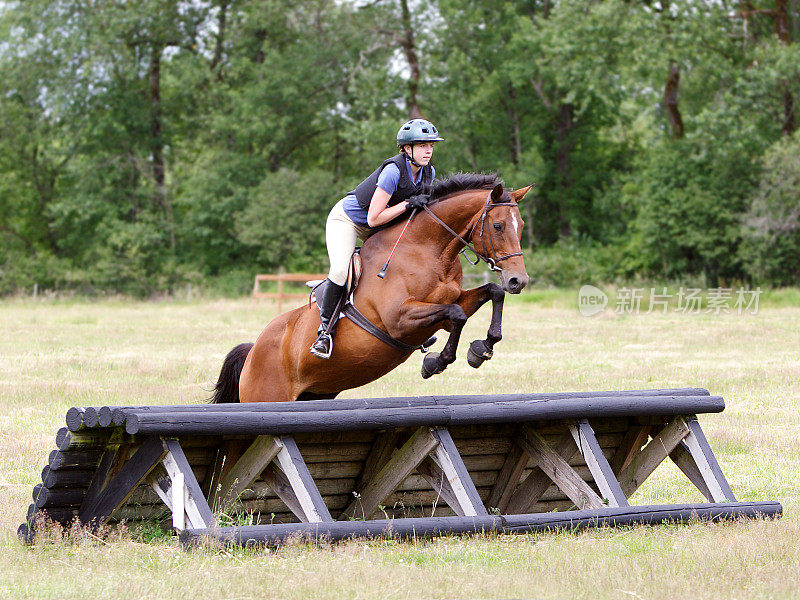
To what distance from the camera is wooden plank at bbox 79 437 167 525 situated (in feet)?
17.2

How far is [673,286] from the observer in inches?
1324

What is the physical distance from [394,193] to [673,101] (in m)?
31.2

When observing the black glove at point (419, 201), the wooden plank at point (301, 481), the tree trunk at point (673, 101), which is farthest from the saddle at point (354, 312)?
the tree trunk at point (673, 101)

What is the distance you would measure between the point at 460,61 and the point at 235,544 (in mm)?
35483

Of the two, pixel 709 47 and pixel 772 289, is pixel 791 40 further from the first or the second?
pixel 772 289

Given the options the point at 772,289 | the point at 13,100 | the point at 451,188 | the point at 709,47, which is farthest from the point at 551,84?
the point at 451,188

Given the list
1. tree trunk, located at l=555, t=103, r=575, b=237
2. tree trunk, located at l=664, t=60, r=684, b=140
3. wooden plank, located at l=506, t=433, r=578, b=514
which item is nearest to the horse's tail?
wooden plank, located at l=506, t=433, r=578, b=514

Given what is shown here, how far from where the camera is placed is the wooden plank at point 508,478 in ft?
21.9

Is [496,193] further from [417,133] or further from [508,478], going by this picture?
[508,478]

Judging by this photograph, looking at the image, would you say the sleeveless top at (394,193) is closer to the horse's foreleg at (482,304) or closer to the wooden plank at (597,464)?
the horse's foreleg at (482,304)

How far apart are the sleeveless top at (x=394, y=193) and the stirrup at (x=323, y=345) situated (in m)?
0.95

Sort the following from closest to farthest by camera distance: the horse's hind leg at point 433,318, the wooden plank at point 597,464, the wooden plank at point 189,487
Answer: the wooden plank at point 189,487
the wooden plank at point 597,464
the horse's hind leg at point 433,318

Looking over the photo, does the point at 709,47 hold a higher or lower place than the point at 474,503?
higher

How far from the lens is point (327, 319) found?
7074mm
